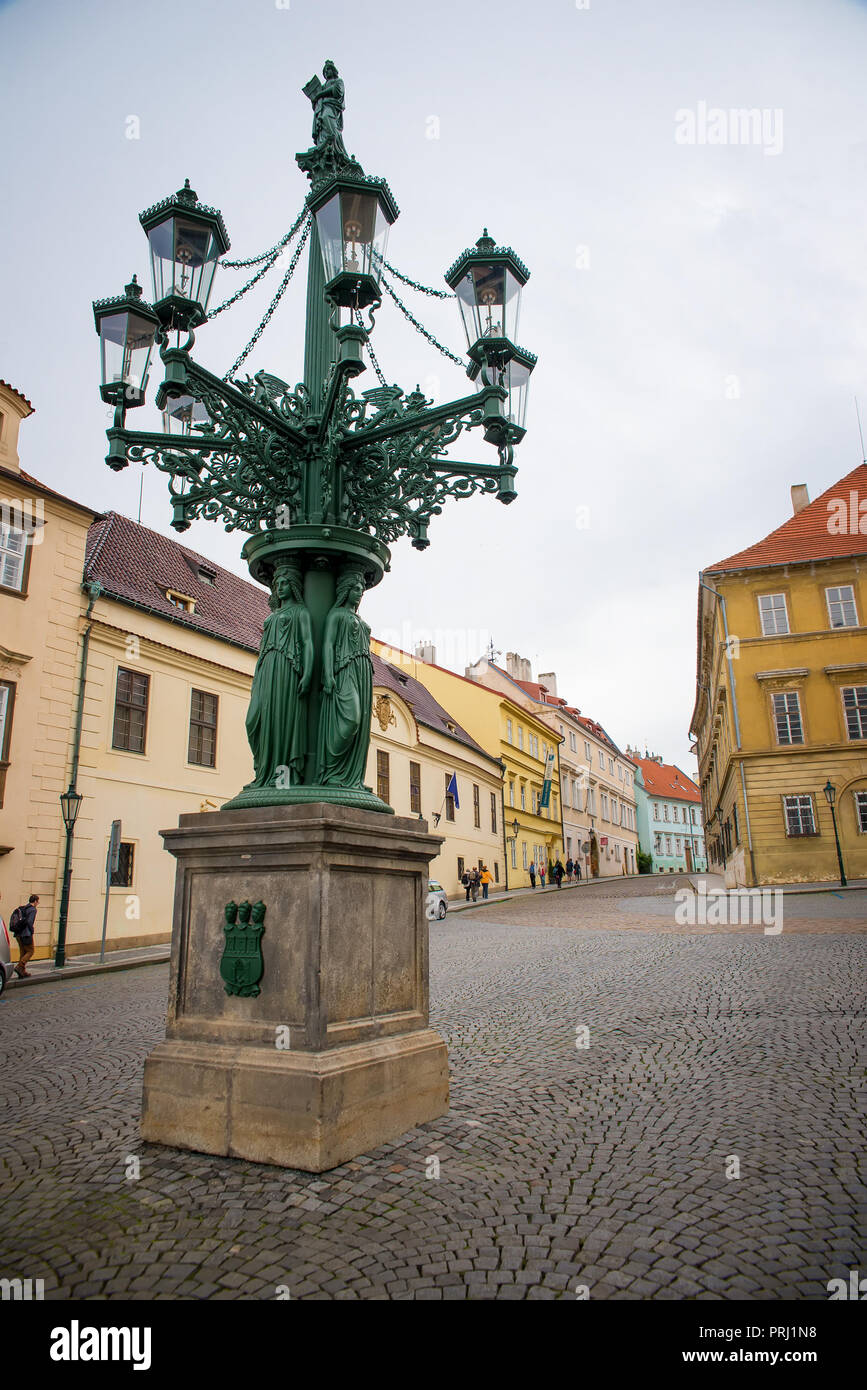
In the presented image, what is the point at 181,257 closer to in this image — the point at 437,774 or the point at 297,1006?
the point at 297,1006

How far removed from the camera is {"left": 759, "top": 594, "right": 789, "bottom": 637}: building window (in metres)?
29.0

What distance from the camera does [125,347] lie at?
17.7ft

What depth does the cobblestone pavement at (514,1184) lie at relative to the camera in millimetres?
2734

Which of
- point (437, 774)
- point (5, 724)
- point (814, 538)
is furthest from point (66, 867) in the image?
point (814, 538)

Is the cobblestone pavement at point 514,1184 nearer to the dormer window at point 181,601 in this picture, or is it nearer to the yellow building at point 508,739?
the dormer window at point 181,601

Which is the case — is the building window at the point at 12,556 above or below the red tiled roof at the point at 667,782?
below

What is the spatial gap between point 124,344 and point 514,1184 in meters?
5.40

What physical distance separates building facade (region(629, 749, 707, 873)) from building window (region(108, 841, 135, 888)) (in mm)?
59864

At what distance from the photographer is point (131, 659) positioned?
18250 mm

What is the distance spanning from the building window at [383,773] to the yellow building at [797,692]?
12.4 m

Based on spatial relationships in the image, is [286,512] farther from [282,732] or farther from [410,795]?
[410,795]

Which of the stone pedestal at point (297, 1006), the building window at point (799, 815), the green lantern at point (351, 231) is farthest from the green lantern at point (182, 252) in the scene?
the building window at point (799, 815)

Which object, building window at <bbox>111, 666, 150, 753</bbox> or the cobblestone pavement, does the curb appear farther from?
the cobblestone pavement
